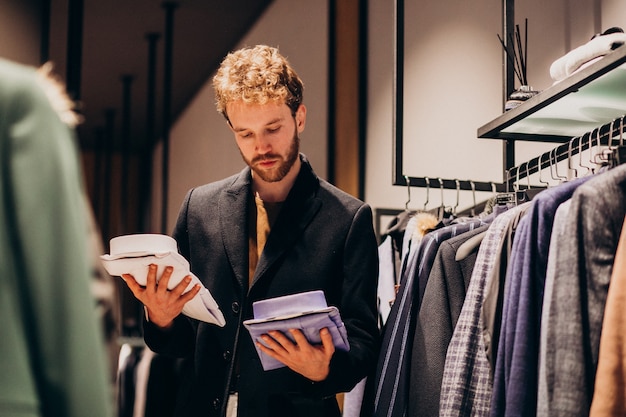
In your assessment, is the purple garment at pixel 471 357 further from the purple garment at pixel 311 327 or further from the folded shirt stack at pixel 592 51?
the folded shirt stack at pixel 592 51

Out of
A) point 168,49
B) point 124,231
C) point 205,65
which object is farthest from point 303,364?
point 124,231

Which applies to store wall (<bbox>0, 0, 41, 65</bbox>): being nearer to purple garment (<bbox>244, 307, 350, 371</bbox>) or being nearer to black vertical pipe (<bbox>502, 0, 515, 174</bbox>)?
black vertical pipe (<bbox>502, 0, 515, 174</bbox>)

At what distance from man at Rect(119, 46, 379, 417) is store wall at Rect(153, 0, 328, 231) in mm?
2438

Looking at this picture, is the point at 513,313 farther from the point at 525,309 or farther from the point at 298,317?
the point at 298,317

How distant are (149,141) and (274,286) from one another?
483cm

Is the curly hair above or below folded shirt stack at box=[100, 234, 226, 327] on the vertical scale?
above

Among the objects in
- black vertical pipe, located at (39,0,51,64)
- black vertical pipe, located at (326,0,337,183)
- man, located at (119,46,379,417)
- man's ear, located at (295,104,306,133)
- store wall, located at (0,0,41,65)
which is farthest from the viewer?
black vertical pipe, located at (326,0,337,183)

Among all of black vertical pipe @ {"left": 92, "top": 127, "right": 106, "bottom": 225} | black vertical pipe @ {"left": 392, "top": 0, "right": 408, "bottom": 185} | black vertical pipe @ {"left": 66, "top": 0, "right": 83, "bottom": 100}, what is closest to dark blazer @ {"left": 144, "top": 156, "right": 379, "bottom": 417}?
black vertical pipe @ {"left": 392, "top": 0, "right": 408, "bottom": 185}

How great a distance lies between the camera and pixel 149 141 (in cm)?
682

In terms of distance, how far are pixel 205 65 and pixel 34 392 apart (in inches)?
253

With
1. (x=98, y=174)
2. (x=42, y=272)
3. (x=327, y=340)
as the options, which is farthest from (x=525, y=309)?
(x=98, y=174)

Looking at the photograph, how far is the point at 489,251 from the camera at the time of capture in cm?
203

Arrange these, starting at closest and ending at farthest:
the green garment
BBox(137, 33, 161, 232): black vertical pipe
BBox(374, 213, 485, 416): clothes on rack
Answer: the green garment
BBox(374, 213, 485, 416): clothes on rack
BBox(137, 33, 161, 232): black vertical pipe

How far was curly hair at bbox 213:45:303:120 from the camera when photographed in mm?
2215
